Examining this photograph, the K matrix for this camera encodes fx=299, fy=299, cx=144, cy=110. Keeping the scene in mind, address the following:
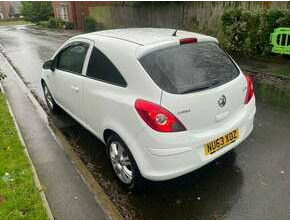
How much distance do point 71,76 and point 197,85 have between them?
2193 mm

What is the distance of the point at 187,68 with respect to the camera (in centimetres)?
334

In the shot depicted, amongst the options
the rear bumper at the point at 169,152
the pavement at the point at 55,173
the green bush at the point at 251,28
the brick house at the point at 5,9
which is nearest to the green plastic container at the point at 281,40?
the green bush at the point at 251,28

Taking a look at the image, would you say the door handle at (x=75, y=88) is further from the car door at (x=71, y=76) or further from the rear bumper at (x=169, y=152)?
the rear bumper at (x=169, y=152)

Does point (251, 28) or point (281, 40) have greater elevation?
point (251, 28)

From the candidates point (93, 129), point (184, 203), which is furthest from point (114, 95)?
point (184, 203)

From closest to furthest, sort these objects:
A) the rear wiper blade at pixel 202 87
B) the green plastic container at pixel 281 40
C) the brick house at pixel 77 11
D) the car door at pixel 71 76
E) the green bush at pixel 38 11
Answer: the rear wiper blade at pixel 202 87, the car door at pixel 71 76, the green plastic container at pixel 281 40, the brick house at pixel 77 11, the green bush at pixel 38 11

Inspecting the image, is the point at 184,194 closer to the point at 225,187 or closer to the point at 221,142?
the point at 225,187

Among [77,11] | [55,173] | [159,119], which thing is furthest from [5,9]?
[159,119]

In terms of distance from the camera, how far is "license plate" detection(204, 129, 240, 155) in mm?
3238

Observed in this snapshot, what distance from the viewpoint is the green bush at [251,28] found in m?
9.31

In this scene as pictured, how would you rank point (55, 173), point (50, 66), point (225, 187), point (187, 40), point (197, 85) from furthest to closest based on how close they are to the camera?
1. point (50, 66)
2. point (55, 173)
3. point (225, 187)
4. point (187, 40)
5. point (197, 85)

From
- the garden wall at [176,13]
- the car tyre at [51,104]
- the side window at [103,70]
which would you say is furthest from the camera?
the garden wall at [176,13]

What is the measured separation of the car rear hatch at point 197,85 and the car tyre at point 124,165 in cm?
79

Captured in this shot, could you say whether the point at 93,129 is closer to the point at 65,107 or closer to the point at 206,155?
the point at 65,107
